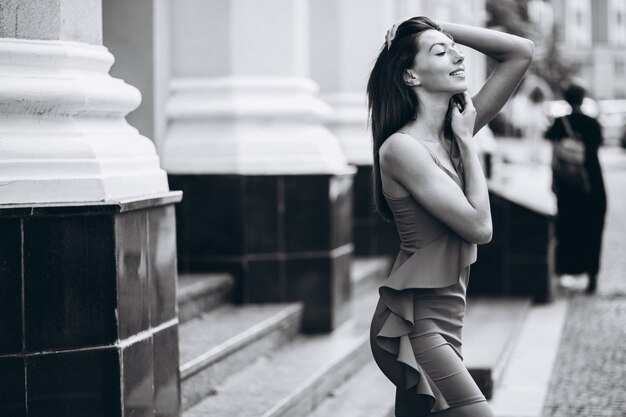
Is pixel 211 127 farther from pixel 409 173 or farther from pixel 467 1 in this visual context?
pixel 467 1

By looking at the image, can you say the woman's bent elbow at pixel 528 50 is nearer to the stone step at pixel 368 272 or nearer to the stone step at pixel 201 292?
the stone step at pixel 201 292

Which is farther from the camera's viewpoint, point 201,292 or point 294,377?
point 201,292

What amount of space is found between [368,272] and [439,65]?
18.1 feet

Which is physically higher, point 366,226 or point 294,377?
point 366,226

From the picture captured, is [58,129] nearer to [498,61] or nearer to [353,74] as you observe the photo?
[498,61]

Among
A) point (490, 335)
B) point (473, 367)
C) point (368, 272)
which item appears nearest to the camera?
point (473, 367)

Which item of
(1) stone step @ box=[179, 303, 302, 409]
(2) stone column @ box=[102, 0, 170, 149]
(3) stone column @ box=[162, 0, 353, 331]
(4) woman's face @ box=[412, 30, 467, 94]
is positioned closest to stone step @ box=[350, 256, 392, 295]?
(3) stone column @ box=[162, 0, 353, 331]

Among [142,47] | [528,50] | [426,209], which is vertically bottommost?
[426,209]

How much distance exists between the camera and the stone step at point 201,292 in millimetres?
5887

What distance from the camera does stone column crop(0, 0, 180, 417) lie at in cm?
369

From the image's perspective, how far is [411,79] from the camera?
3289 millimetres

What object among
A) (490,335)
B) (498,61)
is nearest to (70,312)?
(498,61)

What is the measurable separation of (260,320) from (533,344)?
246 centimetres

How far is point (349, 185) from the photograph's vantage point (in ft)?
24.0
